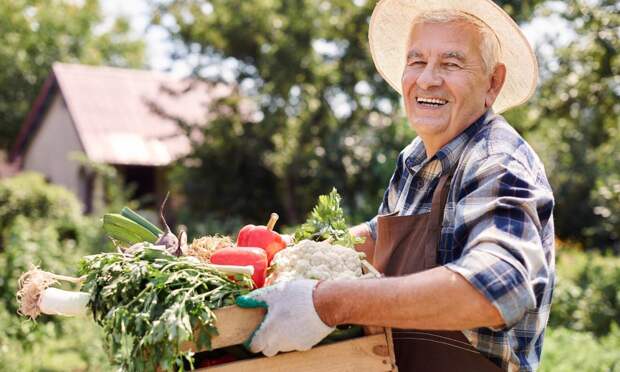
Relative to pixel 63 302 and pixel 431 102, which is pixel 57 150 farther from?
pixel 431 102

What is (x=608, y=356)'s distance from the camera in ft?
17.8

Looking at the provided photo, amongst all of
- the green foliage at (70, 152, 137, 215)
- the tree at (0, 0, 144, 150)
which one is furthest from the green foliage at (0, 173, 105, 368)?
the tree at (0, 0, 144, 150)

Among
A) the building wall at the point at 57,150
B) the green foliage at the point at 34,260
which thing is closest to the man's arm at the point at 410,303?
the green foliage at the point at 34,260

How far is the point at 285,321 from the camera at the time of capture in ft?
6.29

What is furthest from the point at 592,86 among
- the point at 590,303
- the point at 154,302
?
the point at 154,302

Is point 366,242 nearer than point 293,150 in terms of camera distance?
Yes

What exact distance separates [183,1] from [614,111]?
7673mm

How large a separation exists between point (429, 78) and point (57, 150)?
84.0 ft

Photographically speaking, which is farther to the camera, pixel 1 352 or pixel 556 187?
pixel 556 187

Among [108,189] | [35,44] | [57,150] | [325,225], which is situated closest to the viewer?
[325,225]

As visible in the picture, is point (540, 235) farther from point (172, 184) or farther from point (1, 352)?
point (172, 184)

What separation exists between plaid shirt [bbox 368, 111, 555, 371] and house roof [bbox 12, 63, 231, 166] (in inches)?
736

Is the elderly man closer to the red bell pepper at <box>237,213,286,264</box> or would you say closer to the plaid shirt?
the plaid shirt

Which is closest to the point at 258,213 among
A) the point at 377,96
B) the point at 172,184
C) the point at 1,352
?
the point at 172,184
